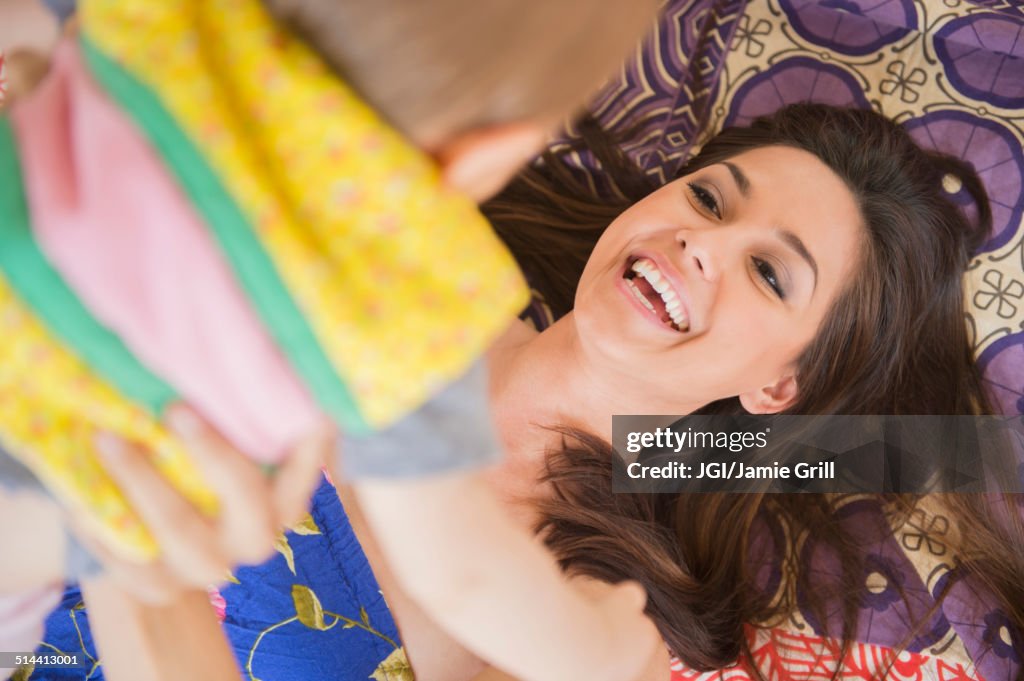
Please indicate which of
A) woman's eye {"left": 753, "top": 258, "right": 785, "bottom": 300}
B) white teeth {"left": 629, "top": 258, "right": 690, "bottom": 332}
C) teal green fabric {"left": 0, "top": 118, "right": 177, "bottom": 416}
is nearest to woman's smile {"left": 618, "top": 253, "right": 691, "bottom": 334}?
white teeth {"left": 629, "top": 258, "right": 690, "bottom": 332}

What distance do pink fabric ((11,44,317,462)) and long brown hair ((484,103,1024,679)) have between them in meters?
0.96

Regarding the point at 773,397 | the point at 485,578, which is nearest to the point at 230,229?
the point at 485,578

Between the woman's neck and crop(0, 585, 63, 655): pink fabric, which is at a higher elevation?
the woman's neck

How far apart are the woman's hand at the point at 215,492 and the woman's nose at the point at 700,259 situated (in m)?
0.77

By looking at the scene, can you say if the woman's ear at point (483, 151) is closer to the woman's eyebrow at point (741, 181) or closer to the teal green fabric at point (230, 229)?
the teal green fabric at point (230, 229)

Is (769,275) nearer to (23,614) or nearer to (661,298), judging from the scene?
(661,298)

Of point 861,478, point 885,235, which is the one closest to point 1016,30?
point 885,235

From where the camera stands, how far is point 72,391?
25.6 inches

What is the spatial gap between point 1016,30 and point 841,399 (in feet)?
2.52

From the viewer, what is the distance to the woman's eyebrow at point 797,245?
1.35 metres

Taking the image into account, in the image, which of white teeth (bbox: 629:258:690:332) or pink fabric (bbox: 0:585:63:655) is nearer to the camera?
pink fabric (bbox: 0:585:63:655)

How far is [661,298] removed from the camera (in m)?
1.38

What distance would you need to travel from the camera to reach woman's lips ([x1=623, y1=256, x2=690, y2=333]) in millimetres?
1320

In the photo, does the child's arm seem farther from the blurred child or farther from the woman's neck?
the woman's neck
